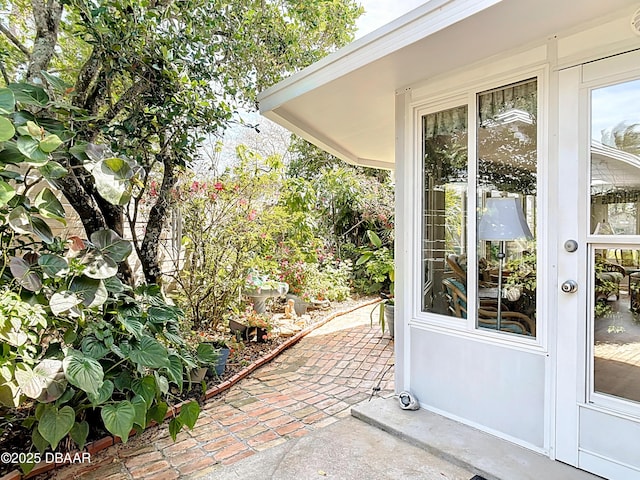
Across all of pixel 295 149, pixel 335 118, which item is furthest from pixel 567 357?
pixel 295 149

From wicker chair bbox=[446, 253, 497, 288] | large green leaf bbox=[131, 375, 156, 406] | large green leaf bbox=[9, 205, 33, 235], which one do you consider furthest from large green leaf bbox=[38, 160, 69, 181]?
wicker chair bbox=[446, 253, 497, 288]

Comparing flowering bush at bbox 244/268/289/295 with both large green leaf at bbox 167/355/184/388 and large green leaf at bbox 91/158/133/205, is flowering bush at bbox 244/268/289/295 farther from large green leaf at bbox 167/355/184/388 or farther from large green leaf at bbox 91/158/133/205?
large green leaf at bbox 91/158/133/205

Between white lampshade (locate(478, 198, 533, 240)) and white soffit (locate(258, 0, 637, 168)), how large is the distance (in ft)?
3.19

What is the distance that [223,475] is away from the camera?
231 centimetres

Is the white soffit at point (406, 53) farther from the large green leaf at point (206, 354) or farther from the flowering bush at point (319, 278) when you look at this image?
the flowering bush at point (319, 278)

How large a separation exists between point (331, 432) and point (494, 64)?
276 centimetres

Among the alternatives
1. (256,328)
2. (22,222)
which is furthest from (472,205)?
(256,328)

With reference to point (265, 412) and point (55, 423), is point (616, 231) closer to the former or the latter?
point (265, 412)

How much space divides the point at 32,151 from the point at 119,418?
1.47 metres

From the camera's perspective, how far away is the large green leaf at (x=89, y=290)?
2.10 meters

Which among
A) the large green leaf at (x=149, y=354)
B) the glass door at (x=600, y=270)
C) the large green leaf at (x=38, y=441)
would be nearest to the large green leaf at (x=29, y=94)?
the large green leaf at (x=149, y=354)

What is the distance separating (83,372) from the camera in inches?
77.9

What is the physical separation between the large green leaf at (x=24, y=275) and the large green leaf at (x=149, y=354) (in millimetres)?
656

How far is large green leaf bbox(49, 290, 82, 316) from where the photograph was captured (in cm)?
197
